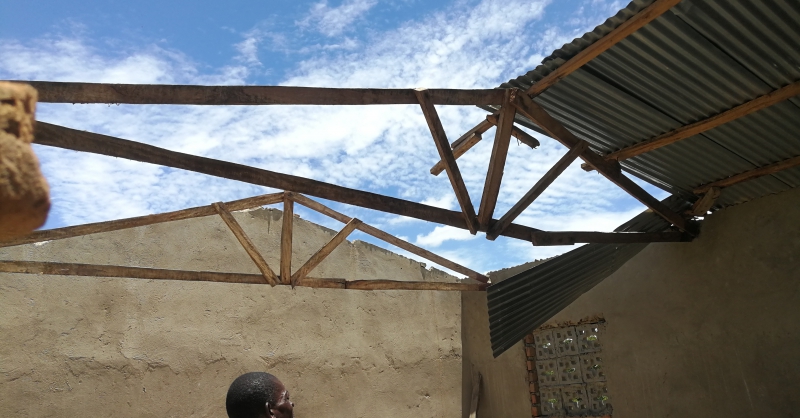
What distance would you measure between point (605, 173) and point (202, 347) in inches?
202

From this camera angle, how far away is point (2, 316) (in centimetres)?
626

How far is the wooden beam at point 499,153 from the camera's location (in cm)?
437

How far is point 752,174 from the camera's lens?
18.6 ft

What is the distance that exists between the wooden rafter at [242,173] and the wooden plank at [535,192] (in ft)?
0.52

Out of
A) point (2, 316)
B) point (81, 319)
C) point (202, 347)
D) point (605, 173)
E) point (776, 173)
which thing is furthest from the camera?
point (202, 347)

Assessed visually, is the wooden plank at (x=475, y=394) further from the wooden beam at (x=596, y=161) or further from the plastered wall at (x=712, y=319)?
the wooden beam at (x=596, y=161)

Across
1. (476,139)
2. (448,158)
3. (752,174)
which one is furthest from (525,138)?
(752,174)

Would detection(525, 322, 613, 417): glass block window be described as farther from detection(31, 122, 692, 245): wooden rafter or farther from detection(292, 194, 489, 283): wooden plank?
detection(31, 122, 692, 245): wooden rafter

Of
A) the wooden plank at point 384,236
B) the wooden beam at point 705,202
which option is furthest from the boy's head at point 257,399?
the wooden beam at point 705,202

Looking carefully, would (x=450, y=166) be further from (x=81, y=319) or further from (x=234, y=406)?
(x=81, y=319)

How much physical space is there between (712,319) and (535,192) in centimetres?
316

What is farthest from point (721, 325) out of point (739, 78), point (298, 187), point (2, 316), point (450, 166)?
point (2, 316)

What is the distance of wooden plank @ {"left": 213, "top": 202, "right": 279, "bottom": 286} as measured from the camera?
562cm

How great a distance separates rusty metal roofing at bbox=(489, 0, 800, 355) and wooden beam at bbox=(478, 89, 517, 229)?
242mm
